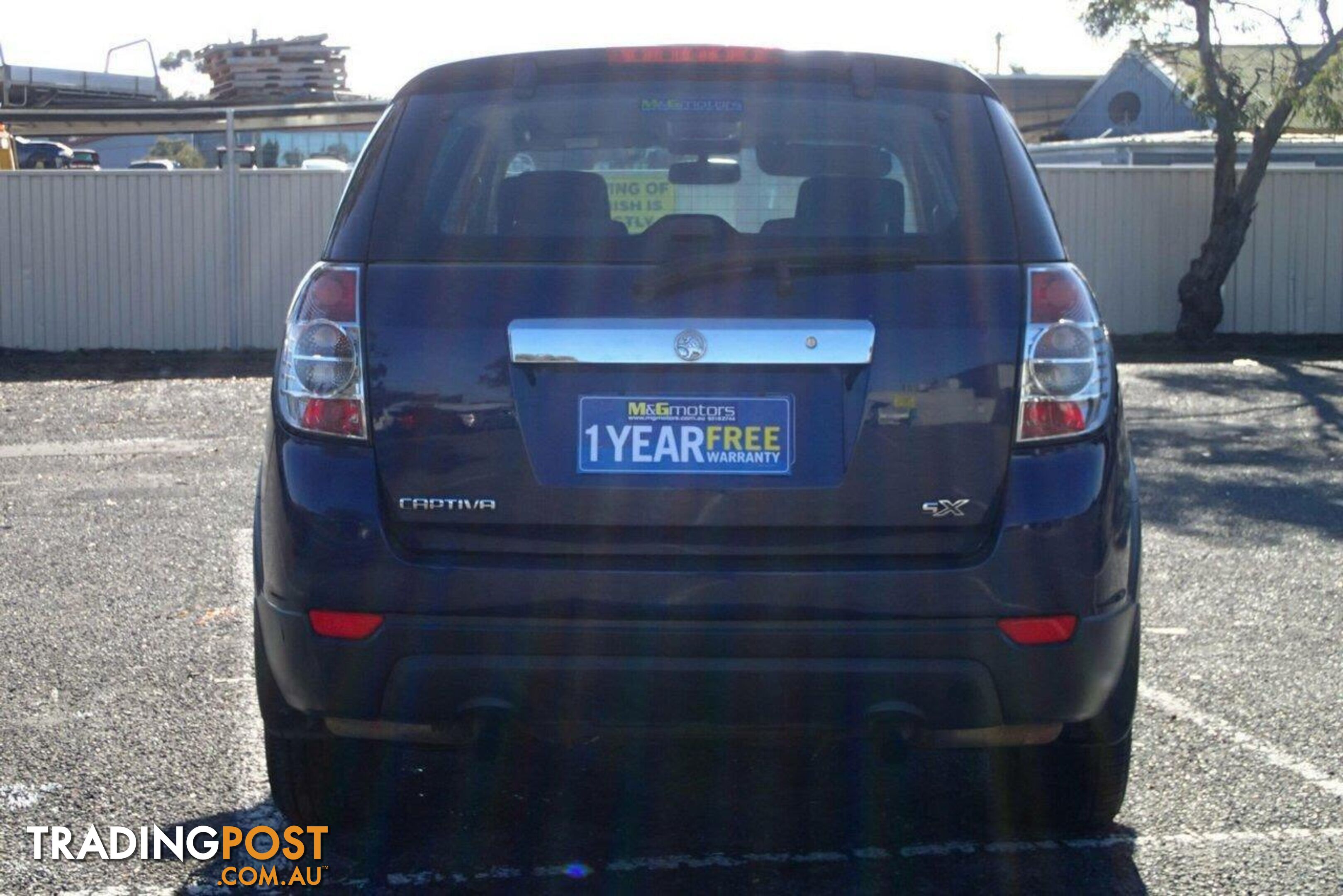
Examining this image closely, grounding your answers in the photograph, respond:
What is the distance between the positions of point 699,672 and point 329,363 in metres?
0.94

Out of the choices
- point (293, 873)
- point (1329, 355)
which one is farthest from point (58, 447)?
point (1329, 355)

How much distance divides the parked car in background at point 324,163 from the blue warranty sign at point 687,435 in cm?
1726

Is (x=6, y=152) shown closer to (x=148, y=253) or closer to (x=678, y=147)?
(x=148, y=253)

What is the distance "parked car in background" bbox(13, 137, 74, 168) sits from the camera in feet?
115

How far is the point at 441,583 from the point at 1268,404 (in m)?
11.8

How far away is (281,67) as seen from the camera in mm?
24750

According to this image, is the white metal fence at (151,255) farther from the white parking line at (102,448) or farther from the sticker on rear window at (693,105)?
the sticker on rear window at (693,105)

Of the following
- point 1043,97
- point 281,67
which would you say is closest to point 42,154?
point 281,67

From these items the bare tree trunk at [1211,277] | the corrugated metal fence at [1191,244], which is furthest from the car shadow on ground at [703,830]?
the corrugated metal fence at [1191,244]

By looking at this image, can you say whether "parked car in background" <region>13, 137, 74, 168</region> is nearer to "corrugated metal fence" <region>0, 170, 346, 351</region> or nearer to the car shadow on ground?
"corrugated metal fence" <region>0, 170, 346, 351</region>

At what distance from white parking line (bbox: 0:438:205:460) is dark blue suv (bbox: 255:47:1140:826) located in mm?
8296

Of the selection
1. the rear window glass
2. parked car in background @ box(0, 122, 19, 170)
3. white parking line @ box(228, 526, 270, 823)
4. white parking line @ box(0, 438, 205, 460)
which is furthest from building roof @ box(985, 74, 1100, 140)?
the rear window glass

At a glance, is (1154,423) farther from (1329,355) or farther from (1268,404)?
(1329,355)

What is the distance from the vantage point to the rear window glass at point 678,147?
10.6ft
